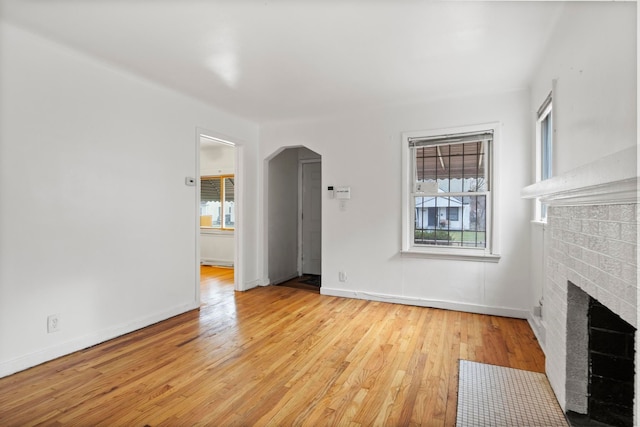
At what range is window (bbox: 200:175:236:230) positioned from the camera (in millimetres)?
6977

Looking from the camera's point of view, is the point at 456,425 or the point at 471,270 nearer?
the point at 456,425

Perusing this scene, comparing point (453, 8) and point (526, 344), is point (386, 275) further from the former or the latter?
point (453, 8)

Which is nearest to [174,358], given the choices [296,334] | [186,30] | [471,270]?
[296,334]

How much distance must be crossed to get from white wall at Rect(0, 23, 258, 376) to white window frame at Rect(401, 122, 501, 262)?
257 centimetres

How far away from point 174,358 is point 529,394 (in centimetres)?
256

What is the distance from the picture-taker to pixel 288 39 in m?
2.45

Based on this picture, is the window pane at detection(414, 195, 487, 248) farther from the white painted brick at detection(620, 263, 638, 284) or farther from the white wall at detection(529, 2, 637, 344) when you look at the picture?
the white painted brick at detection(620, 263, 638, 284)

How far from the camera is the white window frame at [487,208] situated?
3.54 m

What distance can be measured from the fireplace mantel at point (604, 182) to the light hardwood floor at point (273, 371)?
1.38 metres

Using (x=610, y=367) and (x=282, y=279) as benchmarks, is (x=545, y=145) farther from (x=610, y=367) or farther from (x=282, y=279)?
(x=282, y=279)

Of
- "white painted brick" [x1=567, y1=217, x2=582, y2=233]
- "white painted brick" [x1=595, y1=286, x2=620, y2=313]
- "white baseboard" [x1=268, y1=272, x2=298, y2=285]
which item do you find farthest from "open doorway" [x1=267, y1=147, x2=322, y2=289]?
"white painted brick" [x1=595, y1=286, x2=620, y2=313]

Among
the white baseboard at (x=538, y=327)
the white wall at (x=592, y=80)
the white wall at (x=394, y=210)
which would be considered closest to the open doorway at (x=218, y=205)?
the white wall at (x=394, y=210)

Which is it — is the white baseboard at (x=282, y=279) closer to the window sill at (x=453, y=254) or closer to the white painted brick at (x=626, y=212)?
the window sill at (x=453, y=254)

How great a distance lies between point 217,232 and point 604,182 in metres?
6.69
